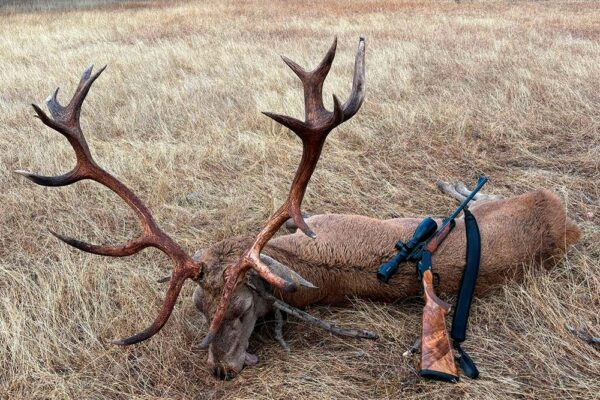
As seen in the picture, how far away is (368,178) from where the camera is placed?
5684 millimetres

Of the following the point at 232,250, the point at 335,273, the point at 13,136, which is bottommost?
the point at 335,273

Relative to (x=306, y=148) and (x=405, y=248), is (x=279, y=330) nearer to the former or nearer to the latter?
(x=405, y=248)

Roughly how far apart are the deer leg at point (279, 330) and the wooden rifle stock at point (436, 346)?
2.63 ft

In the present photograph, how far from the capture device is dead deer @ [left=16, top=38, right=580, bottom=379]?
2.98 meters

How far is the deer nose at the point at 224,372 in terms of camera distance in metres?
3.17

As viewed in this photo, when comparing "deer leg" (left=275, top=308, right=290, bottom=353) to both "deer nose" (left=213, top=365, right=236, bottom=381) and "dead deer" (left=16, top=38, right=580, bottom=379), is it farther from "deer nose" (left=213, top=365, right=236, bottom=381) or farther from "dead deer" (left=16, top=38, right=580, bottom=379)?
"deer nose" (left=213, top=365, right=236, bottom=381)

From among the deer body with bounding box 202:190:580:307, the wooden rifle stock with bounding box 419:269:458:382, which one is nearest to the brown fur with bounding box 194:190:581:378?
the deer body with bounding box 202:190:580:307

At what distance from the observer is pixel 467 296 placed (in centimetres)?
350

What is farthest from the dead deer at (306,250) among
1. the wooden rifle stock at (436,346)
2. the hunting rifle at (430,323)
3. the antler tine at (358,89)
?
the wooden rifle stock at (436,346)

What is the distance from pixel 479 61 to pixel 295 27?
21.7 feet

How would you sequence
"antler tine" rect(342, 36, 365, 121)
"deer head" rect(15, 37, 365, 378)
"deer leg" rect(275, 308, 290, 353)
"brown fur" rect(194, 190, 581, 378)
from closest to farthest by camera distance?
"antler tine" rect(342, 36, 365, 121) → "deer head" rect(15, 37, 365, 378) → "deer leg" rect(275, 308, 290, 353) → "brown fur" rect(194, 190, 581, 378)

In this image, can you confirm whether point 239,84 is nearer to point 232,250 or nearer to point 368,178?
point 368,178

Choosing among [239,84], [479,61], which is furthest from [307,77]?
[479,61]

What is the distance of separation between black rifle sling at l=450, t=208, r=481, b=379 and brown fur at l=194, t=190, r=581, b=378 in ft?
0.36
